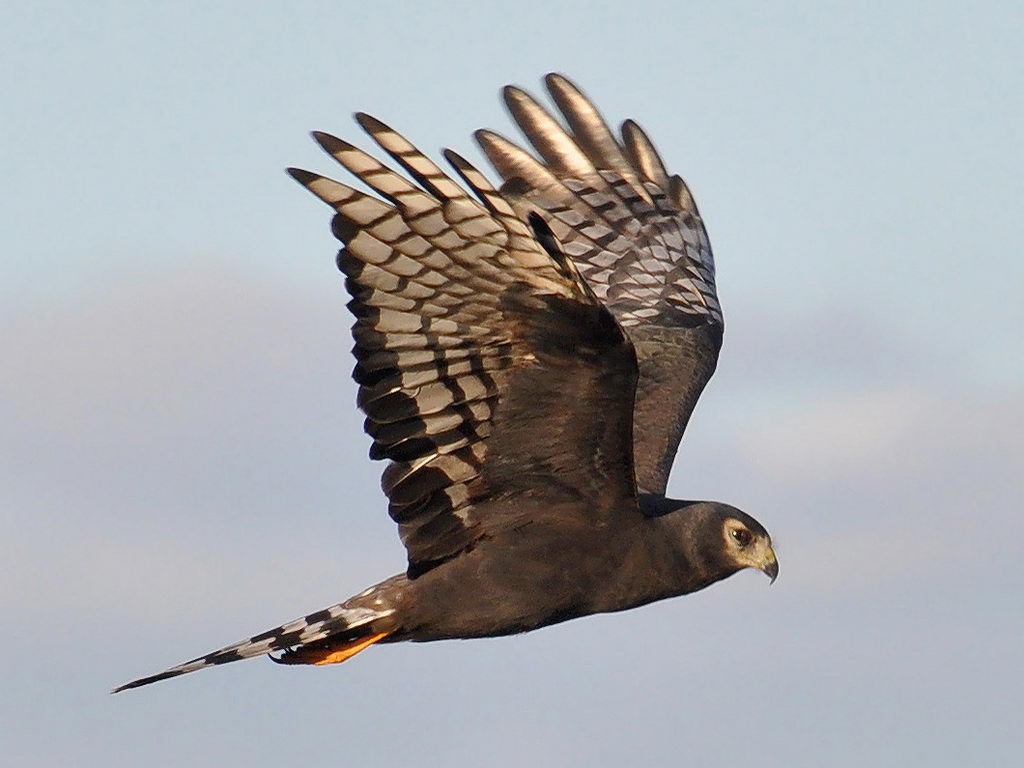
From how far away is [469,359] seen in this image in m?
9.06

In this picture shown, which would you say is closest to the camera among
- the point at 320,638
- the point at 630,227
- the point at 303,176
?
the point at 303,176

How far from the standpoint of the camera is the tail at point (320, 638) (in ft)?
32.5

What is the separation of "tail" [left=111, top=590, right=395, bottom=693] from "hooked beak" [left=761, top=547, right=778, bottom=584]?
2.09 m

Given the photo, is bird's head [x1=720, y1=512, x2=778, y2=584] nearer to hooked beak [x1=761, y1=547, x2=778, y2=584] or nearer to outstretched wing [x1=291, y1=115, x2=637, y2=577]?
hooked beak [x1=761, y1=547, x2=778, y2=584]

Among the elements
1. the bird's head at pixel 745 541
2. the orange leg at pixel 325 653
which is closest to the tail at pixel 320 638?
the orange leg at pixel 325 653

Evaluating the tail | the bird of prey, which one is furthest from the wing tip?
the tail

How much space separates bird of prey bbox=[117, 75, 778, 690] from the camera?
8.64 m

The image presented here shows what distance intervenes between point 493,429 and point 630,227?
161 inches

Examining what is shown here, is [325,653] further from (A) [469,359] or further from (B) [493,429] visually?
(A) [469,359]

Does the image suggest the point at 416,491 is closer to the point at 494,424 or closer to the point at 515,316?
the point at 494,424

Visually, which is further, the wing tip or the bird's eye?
the bird's eye

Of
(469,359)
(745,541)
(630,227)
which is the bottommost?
(745,541)

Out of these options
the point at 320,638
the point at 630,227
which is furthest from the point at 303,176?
the point at 630,227

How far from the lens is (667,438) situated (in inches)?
464
